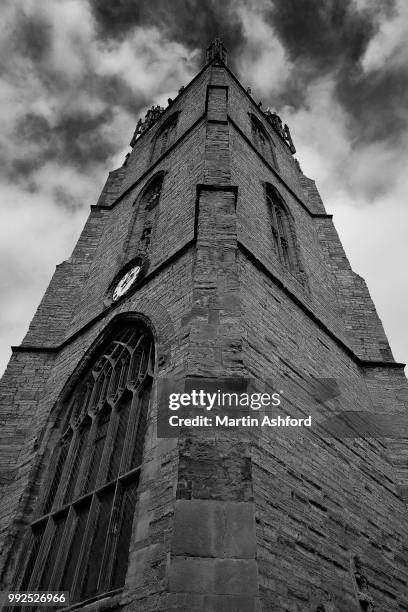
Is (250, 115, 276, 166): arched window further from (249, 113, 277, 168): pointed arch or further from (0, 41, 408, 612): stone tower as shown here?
(0, 41, 408, 612): stone tower

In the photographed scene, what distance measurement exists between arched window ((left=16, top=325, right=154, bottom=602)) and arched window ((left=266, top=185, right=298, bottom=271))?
12.9 ft

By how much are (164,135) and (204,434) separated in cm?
1299

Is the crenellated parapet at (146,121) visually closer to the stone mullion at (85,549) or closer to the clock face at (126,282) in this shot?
the clock face at (126,282)

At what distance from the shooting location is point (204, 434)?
4.30 metres

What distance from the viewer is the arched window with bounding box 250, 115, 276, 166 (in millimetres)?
14099

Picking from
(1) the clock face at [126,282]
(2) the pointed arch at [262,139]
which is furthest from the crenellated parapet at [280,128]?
(1) the clock face at [126,282]

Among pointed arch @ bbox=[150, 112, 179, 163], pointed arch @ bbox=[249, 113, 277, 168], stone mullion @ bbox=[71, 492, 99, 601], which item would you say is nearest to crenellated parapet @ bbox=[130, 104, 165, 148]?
pointed arch @ bbox=[150, 112, 179, 163]

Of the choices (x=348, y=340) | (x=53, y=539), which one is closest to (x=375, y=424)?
(x=348, y=340)

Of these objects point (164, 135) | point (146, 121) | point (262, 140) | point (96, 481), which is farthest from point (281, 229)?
point (146, 121)

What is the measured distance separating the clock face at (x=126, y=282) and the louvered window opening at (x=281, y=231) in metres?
2.75

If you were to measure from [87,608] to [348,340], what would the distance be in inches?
264

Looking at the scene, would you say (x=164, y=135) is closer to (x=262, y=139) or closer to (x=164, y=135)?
(x=164, y=135)

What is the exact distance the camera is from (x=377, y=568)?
16.5ft

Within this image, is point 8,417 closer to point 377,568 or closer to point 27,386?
point 27,386
